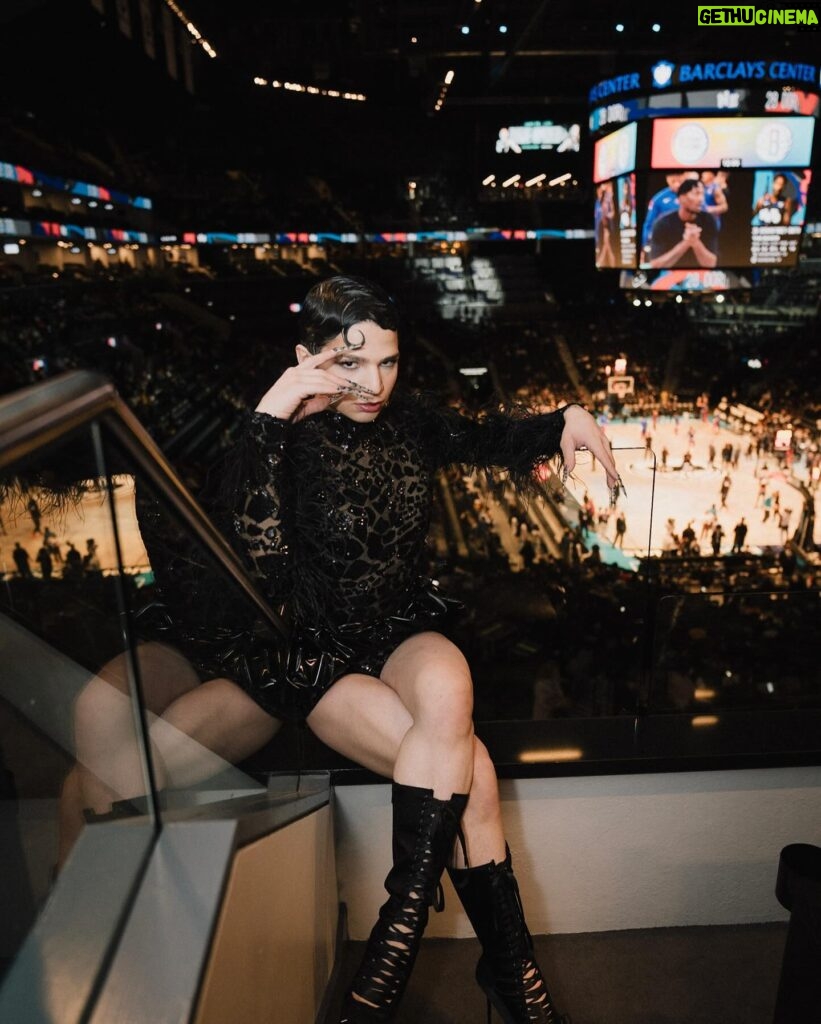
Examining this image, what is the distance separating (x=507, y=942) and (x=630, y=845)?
57cm

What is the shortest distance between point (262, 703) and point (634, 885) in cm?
102

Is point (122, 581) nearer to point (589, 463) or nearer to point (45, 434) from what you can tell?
point (45, 434)

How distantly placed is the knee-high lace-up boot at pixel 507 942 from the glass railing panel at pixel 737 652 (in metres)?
0.73

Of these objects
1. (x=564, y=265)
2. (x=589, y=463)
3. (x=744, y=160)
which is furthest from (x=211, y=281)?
(x=589, y=463)

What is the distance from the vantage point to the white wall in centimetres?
181

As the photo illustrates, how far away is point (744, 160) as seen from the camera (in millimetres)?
10289

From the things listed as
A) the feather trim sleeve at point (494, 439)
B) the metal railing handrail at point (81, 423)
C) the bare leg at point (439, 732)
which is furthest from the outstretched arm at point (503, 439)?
the metal railing handrail at point (81, 423)

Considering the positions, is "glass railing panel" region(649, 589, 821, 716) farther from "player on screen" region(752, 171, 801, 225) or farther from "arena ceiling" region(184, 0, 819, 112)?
"player on screen" region(752, 171, 801, 225)

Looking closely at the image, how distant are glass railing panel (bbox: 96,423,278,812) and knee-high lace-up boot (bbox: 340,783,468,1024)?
29cm

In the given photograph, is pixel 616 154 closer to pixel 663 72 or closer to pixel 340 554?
pixel 663 72

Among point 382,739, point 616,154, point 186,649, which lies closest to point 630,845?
point 382,739

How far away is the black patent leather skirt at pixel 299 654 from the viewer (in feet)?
5.03

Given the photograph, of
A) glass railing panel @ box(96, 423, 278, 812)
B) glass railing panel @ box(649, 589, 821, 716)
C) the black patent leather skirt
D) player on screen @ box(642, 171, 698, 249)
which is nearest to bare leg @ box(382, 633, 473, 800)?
the black patent leather skirt

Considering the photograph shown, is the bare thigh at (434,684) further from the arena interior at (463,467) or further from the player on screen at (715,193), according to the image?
the player on screen at (715,193)
